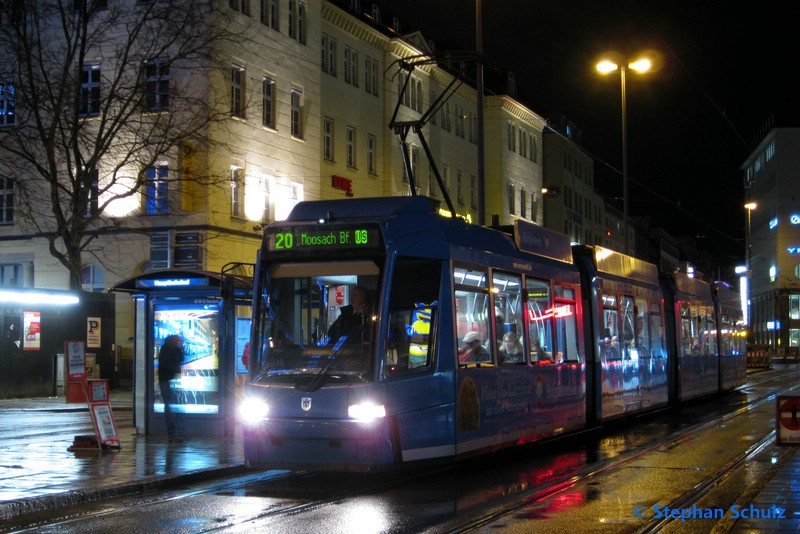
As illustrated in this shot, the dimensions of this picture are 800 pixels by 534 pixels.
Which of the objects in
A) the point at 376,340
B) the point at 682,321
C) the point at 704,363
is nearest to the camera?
the point at 376,340

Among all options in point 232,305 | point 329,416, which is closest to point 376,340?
point 329,416

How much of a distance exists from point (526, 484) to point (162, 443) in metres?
7.22

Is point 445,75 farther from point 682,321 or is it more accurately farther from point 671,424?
point 671,424

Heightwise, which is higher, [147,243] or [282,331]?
[147,243]

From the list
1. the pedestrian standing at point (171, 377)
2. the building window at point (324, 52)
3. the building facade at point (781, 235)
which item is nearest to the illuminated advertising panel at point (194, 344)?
the pedestrian standing at point (171, 377)

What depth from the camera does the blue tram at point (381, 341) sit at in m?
13.1

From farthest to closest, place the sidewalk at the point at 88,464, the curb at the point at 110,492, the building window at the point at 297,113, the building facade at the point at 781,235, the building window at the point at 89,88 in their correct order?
the building facade at the point at 781,235 → the building window at the point at 297,113 → the building window at the point at 89,88 → the sidewalk at the point at 88,464 → the curb at the point at 110,492

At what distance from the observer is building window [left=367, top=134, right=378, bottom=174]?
170ft

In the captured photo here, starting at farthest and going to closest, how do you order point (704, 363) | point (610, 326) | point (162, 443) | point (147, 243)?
point (147, 243) → point (704, 363) → point (610, 326) → point (162, 443)

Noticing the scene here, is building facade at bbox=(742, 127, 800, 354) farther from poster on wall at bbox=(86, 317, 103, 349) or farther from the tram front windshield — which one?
the tram front windshield

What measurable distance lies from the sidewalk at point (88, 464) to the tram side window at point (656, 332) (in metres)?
9.75

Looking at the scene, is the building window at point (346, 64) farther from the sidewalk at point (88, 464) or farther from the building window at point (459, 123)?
the sidewalk at point (88, 464)

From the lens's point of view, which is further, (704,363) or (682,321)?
(704,363)

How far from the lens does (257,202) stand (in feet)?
141
